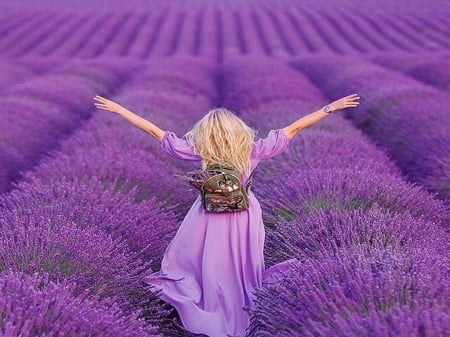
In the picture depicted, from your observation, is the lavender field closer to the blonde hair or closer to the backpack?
the backpack

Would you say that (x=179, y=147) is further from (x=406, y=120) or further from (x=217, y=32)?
(x=217, y=32)

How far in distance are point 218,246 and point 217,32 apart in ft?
53.8

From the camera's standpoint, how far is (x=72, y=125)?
694cm

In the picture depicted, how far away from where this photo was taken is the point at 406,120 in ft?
19.7

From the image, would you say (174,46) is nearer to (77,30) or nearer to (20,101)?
(77,30)

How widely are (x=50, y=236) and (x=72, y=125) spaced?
166 inches

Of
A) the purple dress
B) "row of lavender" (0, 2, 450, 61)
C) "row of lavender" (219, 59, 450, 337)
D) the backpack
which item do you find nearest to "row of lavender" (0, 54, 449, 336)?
"row of lavender" (219, 59, 450, 337)

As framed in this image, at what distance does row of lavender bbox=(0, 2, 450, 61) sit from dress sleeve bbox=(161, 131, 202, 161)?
1124 centimetres

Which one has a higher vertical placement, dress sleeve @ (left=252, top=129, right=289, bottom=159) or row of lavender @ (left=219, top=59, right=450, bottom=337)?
dress sleeve @ (left=252, top=129, right=289, bottom=159)

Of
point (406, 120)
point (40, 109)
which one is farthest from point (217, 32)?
point (406, 120)

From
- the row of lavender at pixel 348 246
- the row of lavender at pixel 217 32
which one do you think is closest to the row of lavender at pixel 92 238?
the row of lavender at pixel 348 246

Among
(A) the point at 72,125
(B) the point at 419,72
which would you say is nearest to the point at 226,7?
(B) the point at 419,72

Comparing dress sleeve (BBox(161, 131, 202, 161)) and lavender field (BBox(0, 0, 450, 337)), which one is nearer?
lavender field (BBox(0, 0, 450, 337))

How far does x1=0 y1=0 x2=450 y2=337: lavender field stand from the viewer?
2211 millimetres
